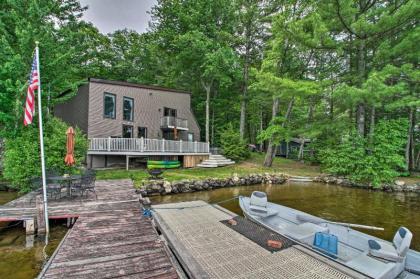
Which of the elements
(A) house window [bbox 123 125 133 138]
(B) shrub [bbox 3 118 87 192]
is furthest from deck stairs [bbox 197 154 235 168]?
(B) shrub [bbox 3 118 87 192]

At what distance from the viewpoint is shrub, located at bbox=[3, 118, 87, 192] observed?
371 inches

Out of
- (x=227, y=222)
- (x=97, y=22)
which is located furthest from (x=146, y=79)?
(x=227, y=222)

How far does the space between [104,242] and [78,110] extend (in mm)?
15015

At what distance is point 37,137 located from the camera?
999 cm

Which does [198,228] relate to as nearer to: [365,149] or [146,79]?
[365,149]

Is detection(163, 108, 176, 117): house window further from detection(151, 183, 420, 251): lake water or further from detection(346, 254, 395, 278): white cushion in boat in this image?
detection(346, 254, 395, 278): white cushion in boat

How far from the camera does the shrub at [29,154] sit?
9422 mm

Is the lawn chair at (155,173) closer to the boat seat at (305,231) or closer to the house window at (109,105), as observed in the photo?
the house window at (109,105)

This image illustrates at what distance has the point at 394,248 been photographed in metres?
4.27

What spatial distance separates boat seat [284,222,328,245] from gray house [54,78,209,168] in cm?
1125

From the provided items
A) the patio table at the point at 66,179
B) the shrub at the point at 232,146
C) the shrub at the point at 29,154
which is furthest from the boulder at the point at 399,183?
the shrub at the point at 29,154

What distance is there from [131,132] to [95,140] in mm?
3972

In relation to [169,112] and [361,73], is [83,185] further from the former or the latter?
[361,73]

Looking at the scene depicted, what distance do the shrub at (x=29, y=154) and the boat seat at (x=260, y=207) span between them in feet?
28.5
